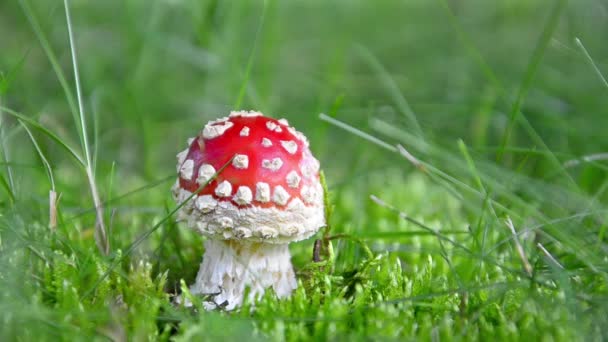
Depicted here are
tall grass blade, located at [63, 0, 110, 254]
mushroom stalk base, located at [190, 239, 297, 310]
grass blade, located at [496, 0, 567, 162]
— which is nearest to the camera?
grass blade, located at [496, 0, 567, 162]

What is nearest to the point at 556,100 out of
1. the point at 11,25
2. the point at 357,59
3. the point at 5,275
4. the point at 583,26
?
the point at 583,26

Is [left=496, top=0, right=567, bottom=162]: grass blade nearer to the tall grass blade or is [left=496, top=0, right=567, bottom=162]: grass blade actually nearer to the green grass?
the green grass

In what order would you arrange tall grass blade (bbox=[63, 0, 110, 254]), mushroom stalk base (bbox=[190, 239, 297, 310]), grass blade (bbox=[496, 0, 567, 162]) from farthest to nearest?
mushroom stalk base (bbox=[190, 239, 297, 310]) → tall grass blade (bbox=[63, 0, 110, 254]) → grass blade (bbox=[496, 0, 567, 162])

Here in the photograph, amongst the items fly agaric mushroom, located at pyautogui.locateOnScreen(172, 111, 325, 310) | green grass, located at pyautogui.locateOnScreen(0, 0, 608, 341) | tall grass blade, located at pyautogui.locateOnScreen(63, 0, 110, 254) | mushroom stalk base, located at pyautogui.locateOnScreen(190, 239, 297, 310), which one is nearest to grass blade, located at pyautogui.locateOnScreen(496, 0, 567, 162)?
green grass, located at pyautogui.locateOnScreen(0, 0, 608, 341)

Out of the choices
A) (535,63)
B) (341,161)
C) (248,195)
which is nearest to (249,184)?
(248,195)

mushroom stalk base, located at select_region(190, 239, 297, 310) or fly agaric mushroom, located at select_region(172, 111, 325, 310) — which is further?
mushroom stalk base, located at select_region(190, 239, 297, 310)

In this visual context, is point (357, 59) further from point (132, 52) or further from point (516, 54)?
point (132, 52)
